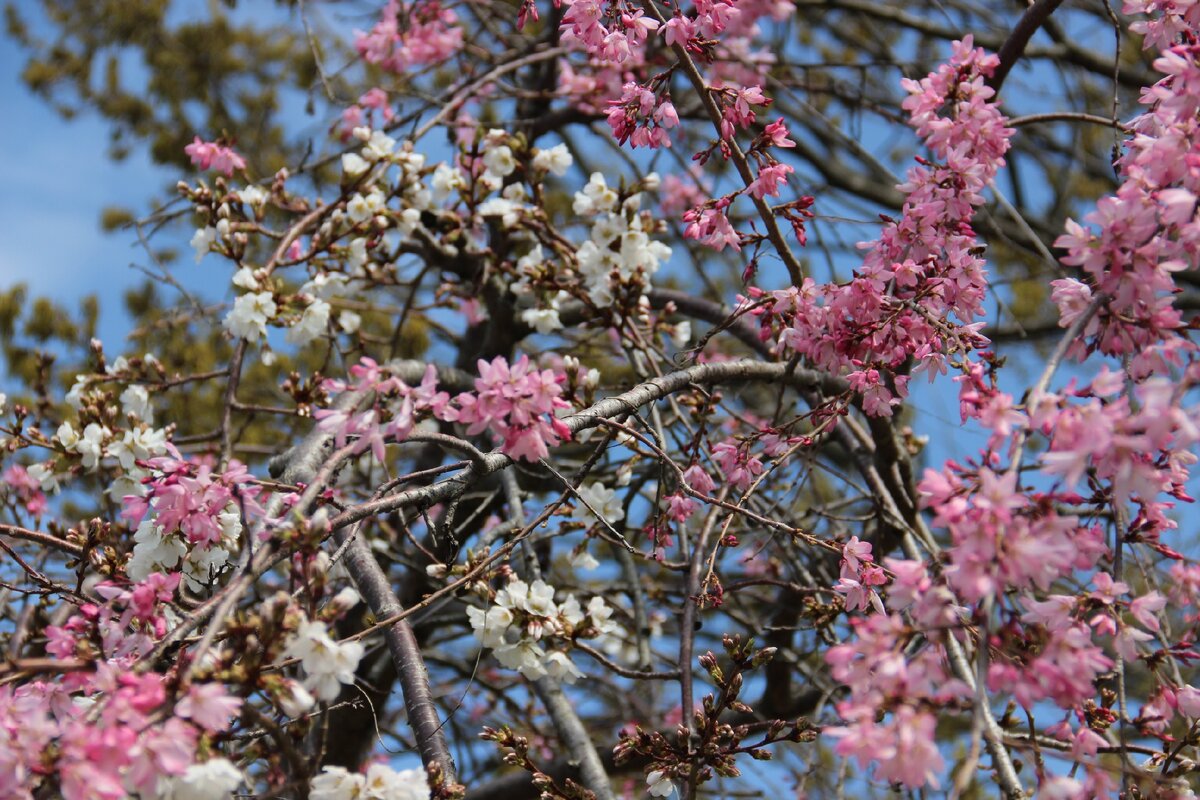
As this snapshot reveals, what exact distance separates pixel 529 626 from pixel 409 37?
281cm

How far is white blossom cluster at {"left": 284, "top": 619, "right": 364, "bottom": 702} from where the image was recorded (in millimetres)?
1344

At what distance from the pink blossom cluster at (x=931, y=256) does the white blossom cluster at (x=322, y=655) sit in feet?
3.89

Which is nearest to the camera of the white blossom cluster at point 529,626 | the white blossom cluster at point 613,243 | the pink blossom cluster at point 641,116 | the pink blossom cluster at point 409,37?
the pink blossom cluster at point 641,116

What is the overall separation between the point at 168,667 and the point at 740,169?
1.42 meters

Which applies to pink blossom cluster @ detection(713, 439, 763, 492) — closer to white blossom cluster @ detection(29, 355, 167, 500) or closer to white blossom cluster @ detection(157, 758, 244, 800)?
white blossom cluster @ detection(157, 758, 244, 800)

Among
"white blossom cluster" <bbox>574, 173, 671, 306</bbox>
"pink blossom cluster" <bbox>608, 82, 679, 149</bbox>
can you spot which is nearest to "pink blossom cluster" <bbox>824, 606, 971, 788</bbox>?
"pink blossom cluster" <bbox>608, 82, 679, 149</bbox>

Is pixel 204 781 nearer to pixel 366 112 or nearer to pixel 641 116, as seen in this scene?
pixel 641 116

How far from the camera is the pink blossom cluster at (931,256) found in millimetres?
1982

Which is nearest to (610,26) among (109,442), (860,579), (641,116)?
(641,116)

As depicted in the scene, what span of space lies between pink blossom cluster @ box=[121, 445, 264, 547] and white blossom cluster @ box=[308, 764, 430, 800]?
1.58 ft

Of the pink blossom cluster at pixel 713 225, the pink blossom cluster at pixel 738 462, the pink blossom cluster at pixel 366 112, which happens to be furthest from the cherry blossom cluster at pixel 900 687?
the pink blossom cluster at pixel 366 112

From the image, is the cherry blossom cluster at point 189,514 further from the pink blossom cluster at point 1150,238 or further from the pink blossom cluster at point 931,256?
the pink blossom cluster at point 1150,238

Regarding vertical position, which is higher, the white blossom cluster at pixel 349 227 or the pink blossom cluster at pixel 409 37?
the pink blossom cluster at pixel 409 37

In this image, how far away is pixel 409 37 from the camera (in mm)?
4176
